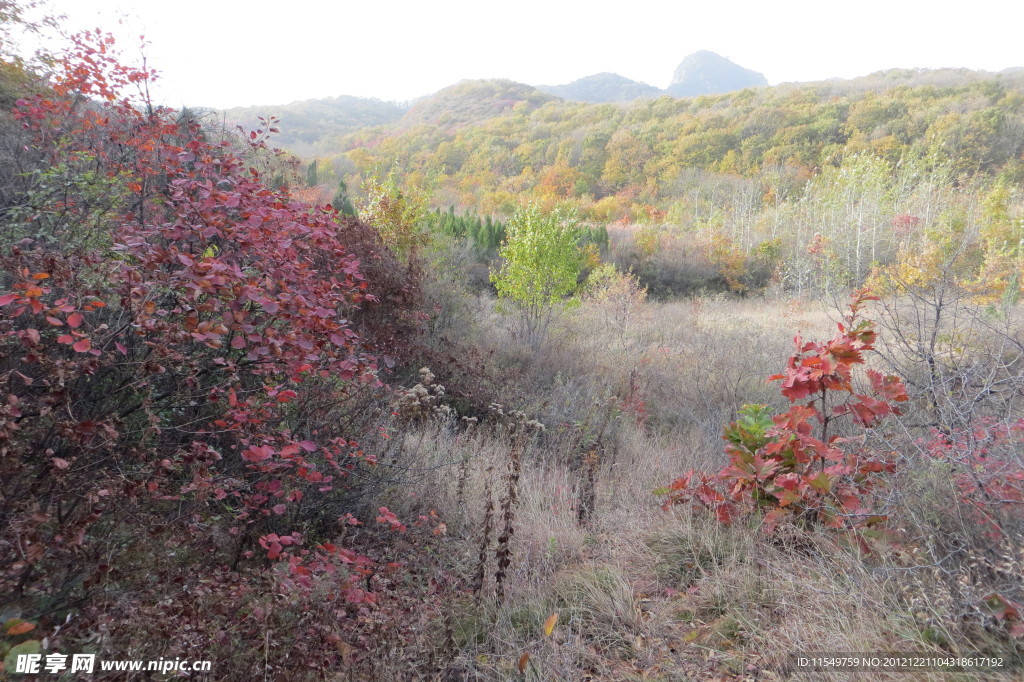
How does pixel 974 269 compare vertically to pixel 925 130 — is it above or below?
below

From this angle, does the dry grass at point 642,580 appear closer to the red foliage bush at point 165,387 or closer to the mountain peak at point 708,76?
the red foliage bush at point 165,387

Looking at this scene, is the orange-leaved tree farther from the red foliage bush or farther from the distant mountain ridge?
the distant mountain ridge

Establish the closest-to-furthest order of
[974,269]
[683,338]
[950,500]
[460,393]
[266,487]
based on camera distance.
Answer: [950,500]
[266,487]
[460,393]
[683,338]
[974,269]

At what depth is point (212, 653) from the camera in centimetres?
195

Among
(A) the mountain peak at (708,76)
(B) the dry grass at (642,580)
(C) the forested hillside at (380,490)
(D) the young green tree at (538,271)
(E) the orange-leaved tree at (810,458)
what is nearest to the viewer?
(C) the forested hillside at (380,490)

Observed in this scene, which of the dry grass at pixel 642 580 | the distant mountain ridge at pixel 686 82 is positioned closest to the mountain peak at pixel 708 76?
the distant mountain ridge at pixel 686 82

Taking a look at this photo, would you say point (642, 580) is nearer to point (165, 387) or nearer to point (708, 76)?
point (165, 387)

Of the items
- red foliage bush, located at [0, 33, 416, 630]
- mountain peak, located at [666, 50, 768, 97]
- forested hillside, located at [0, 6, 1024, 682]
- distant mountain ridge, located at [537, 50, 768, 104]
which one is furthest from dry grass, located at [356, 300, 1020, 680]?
mountain peak, located at [666, 50, 768, 97]

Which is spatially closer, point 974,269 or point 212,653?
point 212,653

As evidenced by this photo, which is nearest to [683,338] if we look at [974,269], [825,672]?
[825,672]

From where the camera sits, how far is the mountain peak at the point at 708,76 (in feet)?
378

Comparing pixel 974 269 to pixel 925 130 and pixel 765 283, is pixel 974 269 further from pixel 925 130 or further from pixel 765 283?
pixel 925 130

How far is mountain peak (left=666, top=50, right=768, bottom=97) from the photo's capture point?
378ft

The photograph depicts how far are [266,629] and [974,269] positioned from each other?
68.6ft
